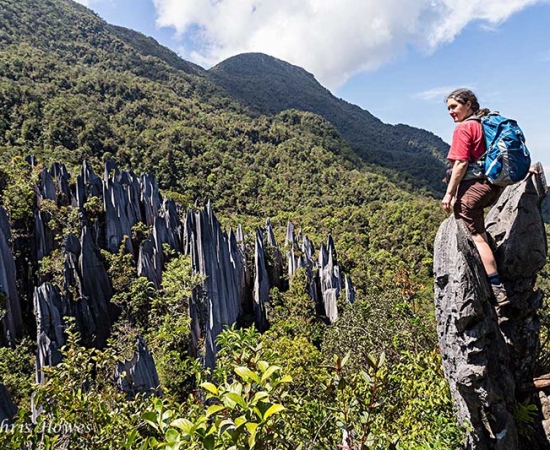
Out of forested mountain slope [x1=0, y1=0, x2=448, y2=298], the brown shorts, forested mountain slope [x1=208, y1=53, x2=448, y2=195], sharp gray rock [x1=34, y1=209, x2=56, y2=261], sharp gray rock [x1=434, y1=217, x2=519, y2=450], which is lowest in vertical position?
sharp gray rock [x1=434, y1=217, x2=519, y2=450]

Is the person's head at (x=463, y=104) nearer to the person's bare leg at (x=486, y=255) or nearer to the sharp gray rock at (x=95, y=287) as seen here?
the person's bare leg at (x=486, y=255)

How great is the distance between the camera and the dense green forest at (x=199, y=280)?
7.13ft

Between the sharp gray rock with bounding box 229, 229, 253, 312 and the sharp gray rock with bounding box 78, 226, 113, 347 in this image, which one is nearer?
the sharp gray rock with bounding box 78, 226, 113, 347

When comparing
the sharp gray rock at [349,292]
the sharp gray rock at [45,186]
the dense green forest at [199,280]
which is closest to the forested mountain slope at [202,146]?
the dense green forest at [199,280]

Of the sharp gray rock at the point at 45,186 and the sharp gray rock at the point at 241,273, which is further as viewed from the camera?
the sharp gray rock at the point at 241,273

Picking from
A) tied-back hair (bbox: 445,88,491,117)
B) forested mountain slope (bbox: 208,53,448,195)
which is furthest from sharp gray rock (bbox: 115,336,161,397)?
forested mountain slope (bbox: 208,53,448,195)

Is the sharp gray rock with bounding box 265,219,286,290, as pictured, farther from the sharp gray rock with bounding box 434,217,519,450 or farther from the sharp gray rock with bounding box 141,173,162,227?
the sharp gray rock with bounding box 434,217,519,450

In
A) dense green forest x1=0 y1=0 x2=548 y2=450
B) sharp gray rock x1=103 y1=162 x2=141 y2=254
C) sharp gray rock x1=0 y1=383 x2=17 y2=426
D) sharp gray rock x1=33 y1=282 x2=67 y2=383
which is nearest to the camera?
dense green forest x1=0 y1=0 x2=548 y2=450

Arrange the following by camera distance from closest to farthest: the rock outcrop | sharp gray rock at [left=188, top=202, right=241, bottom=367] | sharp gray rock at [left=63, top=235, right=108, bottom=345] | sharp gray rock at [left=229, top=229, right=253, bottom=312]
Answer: the rock outcrop < sharp gray rock at [left=63, top=235, right=108, bottom=345] < sharp gray rock at [left=188, top=202, right=241, bottom=367] < sharp gray rock at [left=229, top=229, right=253, bottom=312]

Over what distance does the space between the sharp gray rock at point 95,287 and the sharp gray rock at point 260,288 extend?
9982mm

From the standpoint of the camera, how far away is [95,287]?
19.9 m

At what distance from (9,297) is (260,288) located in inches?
584

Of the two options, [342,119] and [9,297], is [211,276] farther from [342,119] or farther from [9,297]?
[342,119]

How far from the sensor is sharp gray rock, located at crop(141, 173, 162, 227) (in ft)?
87.4
